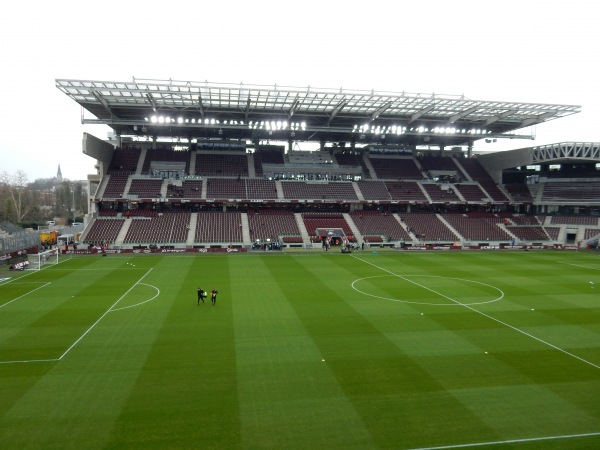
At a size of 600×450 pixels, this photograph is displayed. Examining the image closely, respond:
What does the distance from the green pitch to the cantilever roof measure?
2377 cm

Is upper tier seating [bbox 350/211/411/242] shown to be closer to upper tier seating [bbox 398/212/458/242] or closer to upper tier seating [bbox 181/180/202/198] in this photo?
upper tier seating [bbox 398/212/458/242]

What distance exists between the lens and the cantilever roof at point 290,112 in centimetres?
4434

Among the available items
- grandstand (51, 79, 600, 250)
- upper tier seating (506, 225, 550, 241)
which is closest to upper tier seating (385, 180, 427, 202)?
grandstand (51, 79, 600, 250)

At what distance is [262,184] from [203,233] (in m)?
13.3

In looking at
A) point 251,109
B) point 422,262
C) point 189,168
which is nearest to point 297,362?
point 422,262

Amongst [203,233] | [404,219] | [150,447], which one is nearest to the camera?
[150,447]

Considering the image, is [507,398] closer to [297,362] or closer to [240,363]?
[297,362]

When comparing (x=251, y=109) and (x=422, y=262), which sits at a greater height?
(x=251, y=109)

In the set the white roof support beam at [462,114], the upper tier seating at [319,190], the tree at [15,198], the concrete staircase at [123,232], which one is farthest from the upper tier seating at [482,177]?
the tree at [15,198]

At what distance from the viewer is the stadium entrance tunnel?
25.0m

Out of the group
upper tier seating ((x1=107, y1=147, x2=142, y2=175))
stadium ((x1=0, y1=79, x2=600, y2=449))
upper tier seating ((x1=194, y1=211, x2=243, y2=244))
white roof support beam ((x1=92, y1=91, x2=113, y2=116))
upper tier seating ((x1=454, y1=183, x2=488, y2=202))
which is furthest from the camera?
upper tier seating ((x1=454, y1=183, x2=488, y2=202))

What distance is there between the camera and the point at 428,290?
27.6 m

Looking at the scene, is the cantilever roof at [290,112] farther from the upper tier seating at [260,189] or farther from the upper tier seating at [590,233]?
the upper tier seating at [590,233]

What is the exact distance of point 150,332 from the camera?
18641 mm
